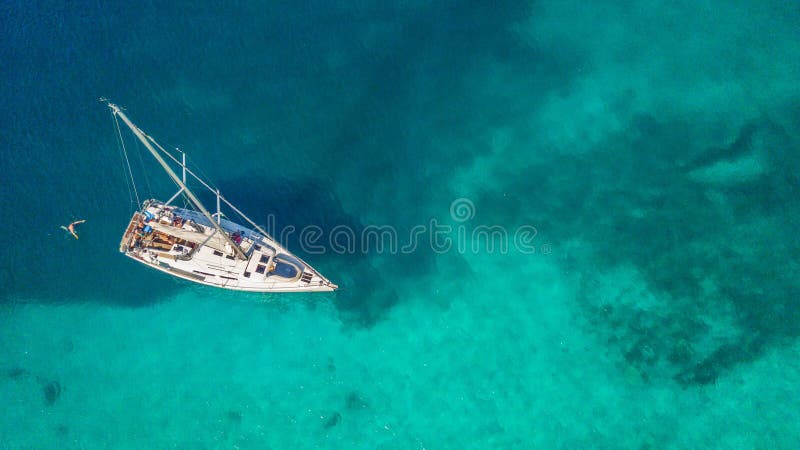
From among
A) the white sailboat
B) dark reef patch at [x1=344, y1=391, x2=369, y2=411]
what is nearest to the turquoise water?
dark reef patch at [x1=344, y1=391, x2=369, y2=411]

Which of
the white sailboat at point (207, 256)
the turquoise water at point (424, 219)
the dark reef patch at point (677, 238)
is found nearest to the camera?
the turquoise water at point (424, 219)

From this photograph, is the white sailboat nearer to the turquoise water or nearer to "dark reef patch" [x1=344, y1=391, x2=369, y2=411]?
the turquoise water

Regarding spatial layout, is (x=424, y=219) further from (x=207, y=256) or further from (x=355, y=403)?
(x=207, y=256)

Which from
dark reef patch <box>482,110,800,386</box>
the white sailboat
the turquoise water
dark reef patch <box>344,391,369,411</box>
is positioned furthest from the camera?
dark reef patch <box>482,110,800,386</box>

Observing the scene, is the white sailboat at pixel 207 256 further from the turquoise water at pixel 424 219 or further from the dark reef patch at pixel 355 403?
the dark reef patch at pixel 355 403

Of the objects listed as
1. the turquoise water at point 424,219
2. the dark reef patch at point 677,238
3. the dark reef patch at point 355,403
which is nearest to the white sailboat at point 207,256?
the turquoise water at point 424,219

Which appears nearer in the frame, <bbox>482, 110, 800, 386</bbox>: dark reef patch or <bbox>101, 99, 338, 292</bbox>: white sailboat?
<bbox>101, 99, 338, 292</bbox>: white sailboat

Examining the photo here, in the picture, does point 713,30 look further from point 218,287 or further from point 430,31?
point 218,287

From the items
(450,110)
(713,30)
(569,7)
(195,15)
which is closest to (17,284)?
(195,15)
